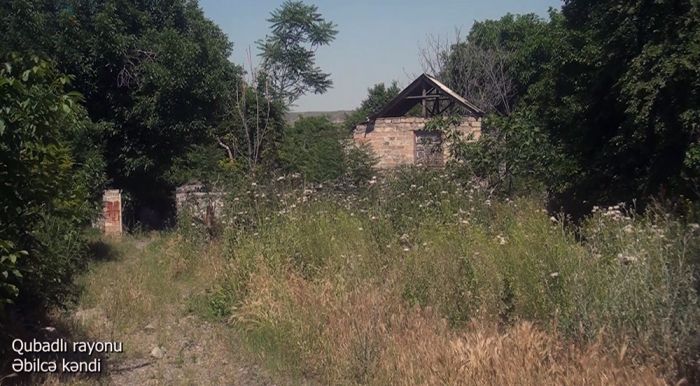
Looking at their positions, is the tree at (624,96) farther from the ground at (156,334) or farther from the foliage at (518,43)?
the foliage at (518,43)

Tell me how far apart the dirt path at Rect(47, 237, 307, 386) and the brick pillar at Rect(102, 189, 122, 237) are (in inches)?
241

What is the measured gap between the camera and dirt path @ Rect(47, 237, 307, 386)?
5.76 meters

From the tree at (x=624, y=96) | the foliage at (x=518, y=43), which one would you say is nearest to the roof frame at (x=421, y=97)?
the foliage at (x=518, y=43)

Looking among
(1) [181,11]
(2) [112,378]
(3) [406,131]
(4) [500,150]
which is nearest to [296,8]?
(3) [406,131]

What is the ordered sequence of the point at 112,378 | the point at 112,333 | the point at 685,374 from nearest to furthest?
the point at 685,374, the point at 112,378, the point at 112,333

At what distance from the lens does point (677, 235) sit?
5.12 metres

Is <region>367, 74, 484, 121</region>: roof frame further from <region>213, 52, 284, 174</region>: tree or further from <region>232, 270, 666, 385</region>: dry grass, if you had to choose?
<region>232, 270, 666, 385</region>: dry grass

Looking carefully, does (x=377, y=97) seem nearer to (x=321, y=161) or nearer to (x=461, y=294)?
(x=321, y=161)

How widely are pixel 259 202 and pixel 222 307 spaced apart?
103 inches

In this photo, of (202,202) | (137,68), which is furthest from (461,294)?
(137,68)

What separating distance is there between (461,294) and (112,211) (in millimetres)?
11782

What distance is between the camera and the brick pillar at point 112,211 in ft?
51.5

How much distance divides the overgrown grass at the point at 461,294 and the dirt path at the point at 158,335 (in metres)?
0.28

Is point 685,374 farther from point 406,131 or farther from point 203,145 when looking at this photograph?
point 406,131
